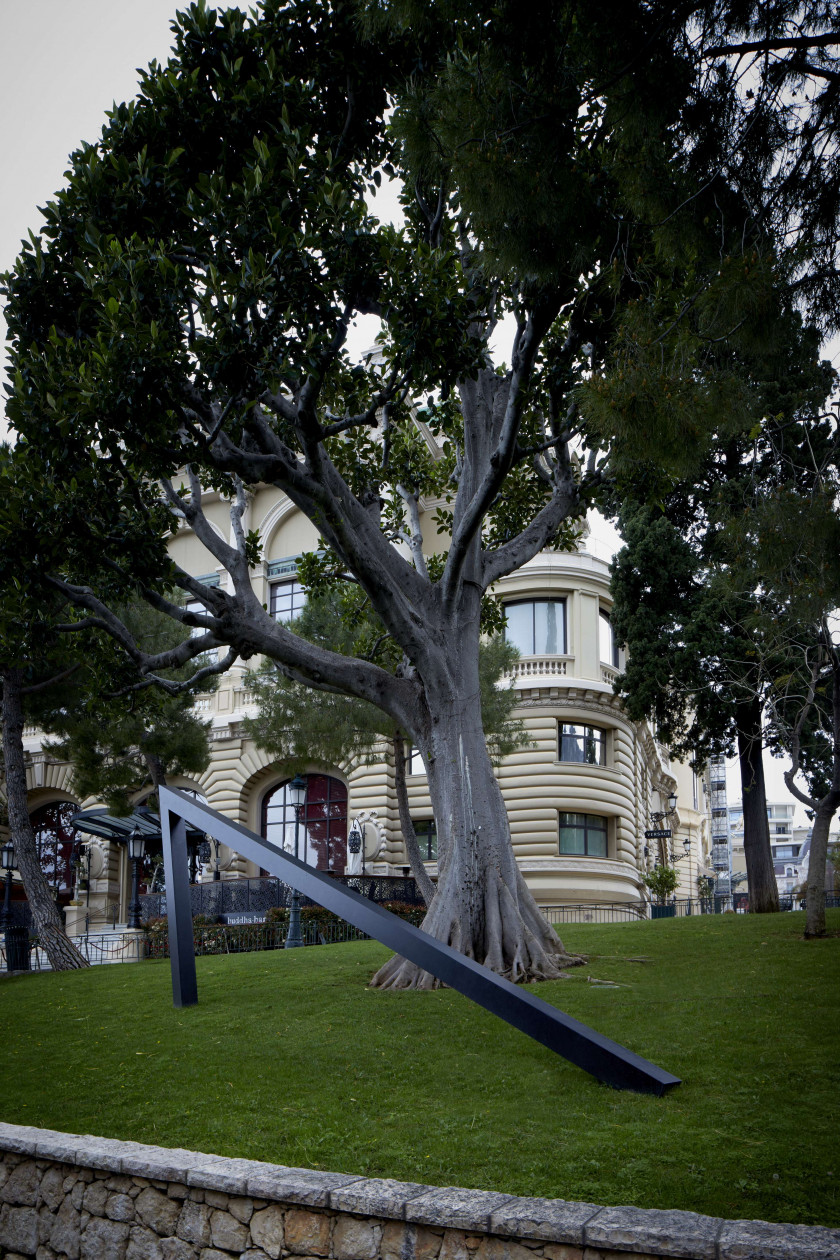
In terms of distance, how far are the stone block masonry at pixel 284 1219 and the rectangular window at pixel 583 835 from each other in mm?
25031

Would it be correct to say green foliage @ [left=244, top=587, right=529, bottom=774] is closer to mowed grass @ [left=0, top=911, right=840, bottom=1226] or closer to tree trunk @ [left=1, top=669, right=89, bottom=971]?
tree trunk @ [left=1, top=669, right=89, bottom=971]

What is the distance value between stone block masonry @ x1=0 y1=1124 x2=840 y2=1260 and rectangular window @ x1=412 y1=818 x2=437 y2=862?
25.5m

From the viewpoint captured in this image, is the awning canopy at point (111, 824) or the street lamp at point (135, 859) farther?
the awning canopy at point (111, 824)

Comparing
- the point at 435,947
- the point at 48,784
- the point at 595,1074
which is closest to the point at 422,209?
the point at 435,947

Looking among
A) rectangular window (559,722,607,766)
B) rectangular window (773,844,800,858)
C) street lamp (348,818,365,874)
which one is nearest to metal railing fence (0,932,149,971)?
street lamp (348,818,365,874)

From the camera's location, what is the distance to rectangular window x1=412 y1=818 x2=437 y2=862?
31.5 meters

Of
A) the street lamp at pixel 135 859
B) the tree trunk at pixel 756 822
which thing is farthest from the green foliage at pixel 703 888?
the street lamp at pixel 135 859

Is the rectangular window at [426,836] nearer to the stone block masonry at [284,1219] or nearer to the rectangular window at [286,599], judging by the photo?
the rectangular window at [286,599]

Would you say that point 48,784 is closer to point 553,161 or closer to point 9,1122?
point 9,1122

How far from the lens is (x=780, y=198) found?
663 centimetres

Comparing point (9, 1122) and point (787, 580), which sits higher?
point (787, 580)

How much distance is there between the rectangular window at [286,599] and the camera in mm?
35031

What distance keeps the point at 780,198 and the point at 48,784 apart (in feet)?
112

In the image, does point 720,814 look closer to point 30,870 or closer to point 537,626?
point 537,626
